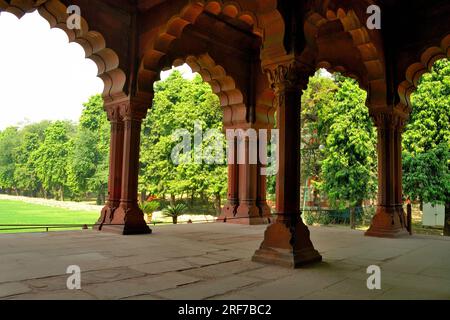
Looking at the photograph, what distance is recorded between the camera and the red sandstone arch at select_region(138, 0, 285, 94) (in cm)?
601

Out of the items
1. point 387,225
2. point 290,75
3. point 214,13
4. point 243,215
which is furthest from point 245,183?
point 290,75

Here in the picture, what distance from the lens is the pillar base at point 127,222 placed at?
8.63m

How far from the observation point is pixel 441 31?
27.9 feet

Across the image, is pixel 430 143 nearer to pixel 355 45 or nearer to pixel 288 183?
pixel 355 45

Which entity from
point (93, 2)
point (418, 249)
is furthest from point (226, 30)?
point (418, 249)

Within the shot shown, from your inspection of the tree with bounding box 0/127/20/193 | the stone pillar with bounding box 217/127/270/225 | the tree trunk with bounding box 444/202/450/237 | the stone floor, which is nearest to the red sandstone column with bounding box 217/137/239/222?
the stone pillar with bounding box 217/127/270/225

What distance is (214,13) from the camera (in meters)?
Answer: 8.33

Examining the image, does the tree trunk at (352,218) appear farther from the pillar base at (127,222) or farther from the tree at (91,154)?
the tree at (91,154)

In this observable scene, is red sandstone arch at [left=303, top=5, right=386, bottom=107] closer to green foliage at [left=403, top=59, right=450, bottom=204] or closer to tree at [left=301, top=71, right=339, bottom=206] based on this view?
green foliage at [left=403, top=59, right=450, bottom=204]

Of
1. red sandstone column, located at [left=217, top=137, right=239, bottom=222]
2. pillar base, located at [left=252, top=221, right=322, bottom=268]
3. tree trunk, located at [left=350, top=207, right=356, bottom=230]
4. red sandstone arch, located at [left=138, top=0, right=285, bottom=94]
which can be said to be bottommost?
tree trunk, located at [left=350, top=207, right=356, bottom=230]

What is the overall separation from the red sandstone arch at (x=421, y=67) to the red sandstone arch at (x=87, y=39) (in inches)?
271

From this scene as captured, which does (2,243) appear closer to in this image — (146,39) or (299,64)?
(146,39)

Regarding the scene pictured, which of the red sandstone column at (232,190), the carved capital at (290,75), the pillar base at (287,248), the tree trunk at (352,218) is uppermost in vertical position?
the carved capital at (290,75)

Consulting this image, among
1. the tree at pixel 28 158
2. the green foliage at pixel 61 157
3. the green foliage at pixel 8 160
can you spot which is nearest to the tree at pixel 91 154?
the green foliage at pixel 61 157
